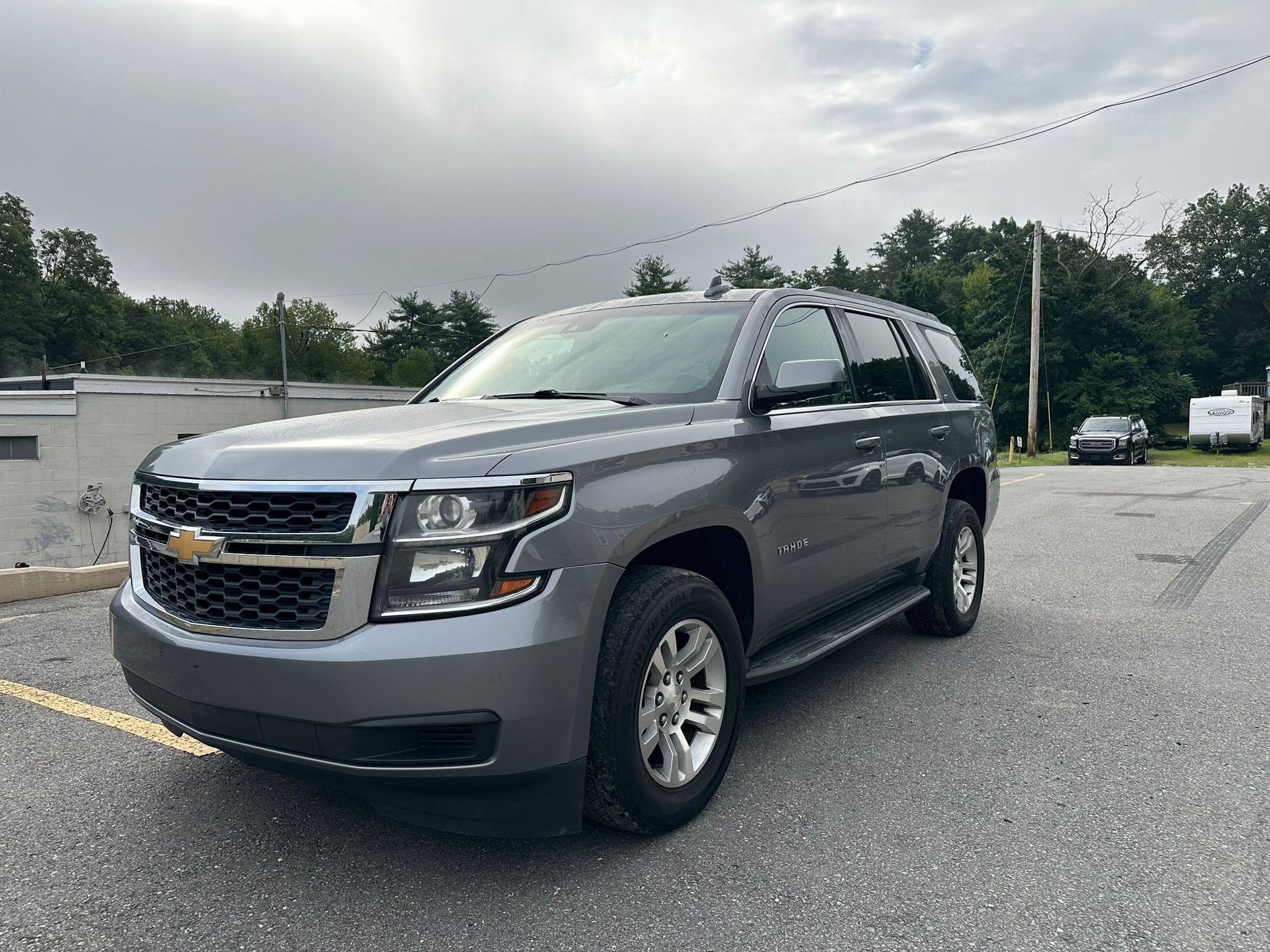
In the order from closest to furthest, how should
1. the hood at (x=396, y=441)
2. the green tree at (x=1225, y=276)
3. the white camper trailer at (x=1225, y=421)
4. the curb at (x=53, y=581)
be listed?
1. the hood at (x=396, y=441)
2. the curb at (x=53, y=581)
3. the white camper trailer at (x=1225, y=421)
4. the green tree at (x=1225, y=276)

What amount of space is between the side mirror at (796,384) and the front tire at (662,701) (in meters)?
0.85

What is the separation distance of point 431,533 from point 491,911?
1.07 metres

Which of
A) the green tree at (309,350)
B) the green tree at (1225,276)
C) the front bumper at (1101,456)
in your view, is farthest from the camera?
the green tree at (309,350)

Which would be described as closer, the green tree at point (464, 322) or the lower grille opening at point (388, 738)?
the lower grille opening at point (388, 738)

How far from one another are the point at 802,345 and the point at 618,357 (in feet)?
2.80

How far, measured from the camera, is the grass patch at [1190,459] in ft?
106

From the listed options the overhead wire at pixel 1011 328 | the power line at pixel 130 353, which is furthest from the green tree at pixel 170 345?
the overhead wire at pixel 1011 328

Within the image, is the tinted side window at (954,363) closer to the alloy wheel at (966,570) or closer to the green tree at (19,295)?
the alloy wheel at (966,570)

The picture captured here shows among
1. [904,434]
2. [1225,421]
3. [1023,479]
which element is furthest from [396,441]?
[1225,421]

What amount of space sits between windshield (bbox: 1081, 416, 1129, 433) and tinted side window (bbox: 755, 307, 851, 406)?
30898mm

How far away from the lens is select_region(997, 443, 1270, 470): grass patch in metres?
32.4

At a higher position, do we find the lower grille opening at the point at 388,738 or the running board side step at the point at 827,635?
the lower grille opening at the point at 388,738

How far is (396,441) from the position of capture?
8.48 feet

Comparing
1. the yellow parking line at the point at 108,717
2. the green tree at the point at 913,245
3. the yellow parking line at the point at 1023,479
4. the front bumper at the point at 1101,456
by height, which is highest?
the green tree at the point at 913,245
